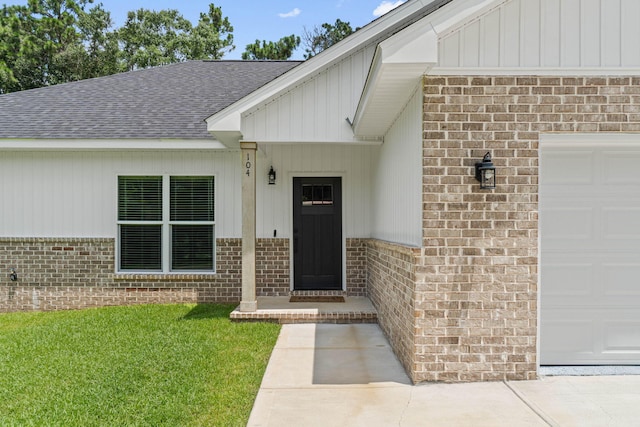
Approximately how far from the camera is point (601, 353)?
4750 millimetres

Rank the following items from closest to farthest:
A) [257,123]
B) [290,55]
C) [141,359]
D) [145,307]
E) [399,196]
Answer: [141,359] < [399,196] < [257,123] < [145,307] < [290,55]

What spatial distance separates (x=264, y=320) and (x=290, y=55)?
26.5 m

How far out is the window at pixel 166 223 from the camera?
8711mm

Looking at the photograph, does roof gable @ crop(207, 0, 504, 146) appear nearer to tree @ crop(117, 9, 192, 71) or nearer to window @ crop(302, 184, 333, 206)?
window @ crop(302, 184, 333, 206)

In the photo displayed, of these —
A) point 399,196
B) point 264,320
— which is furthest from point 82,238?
point 399,196

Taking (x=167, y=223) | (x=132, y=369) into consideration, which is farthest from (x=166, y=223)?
(x=132, y=369)

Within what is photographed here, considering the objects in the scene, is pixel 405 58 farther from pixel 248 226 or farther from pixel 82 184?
pixel 82 184

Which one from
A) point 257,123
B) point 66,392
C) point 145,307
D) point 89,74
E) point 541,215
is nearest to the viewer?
point 66,392

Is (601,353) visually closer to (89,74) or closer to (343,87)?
(343,87)

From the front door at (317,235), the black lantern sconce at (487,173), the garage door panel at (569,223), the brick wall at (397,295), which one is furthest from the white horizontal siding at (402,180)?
the front door at (317,235)

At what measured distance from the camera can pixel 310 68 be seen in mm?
7070

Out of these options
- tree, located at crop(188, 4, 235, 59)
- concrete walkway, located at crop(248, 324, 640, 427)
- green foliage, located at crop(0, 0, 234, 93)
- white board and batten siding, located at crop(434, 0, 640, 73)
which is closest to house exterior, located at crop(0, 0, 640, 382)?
white board and batten siding, located at crop(434, 0, 640, 73)

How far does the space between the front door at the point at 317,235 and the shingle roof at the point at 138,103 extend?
7.35 feet

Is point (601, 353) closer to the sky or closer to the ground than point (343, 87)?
closer to the ground
